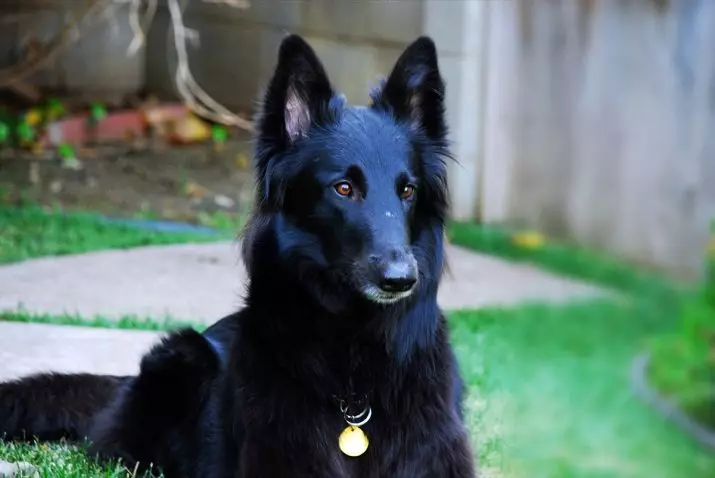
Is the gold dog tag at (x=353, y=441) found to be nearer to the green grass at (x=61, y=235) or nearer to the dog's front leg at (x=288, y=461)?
the dog's front leg at (x=288, y=461)

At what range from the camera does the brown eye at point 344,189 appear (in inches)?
108

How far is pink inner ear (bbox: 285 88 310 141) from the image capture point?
9.37ft

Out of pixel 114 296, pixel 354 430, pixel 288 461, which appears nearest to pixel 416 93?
pixel 354 430

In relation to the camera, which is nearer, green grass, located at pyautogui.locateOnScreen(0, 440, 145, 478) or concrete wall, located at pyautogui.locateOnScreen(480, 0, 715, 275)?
concrete wall, located at pyautogui.locateOnScreen(480, 0, 715, 275)

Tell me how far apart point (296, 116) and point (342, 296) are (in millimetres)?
606

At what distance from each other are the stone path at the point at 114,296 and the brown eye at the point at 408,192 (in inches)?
9.2

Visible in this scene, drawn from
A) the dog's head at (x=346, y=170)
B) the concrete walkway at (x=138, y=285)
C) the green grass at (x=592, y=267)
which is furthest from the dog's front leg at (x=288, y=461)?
the green grass at (x=592, y=267)

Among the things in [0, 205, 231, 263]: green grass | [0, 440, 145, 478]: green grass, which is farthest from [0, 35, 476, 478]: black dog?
[0, 205, 231, 263]: green grass

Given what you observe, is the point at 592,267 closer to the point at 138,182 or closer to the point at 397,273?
the point at 397,273

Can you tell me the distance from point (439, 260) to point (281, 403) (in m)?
0.67

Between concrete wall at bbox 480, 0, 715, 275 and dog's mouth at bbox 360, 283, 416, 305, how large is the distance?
1958mm

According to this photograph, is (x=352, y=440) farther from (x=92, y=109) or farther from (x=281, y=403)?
(x=92, y=109)

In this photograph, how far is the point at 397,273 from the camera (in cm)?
251

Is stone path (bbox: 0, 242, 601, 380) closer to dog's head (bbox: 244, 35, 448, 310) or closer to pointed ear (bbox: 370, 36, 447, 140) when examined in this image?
dog's head (bbox: 244, 35, 448, 310)
